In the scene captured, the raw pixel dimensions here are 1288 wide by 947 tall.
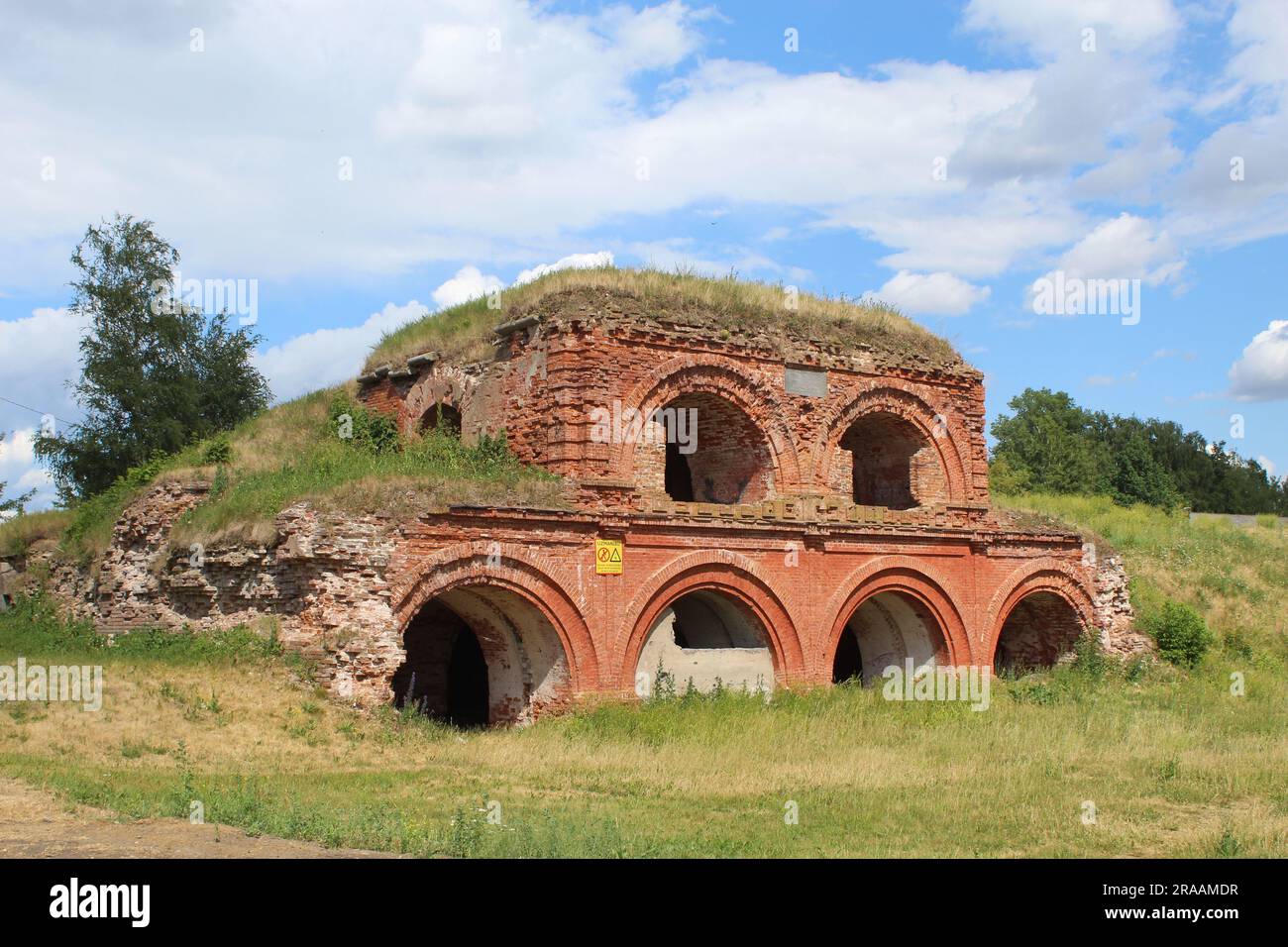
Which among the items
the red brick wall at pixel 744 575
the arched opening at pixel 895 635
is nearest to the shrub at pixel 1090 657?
the red brick wall at pixel 744 575

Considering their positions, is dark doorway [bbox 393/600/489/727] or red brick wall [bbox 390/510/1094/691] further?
dark doorway [bbox 393/600/489/727]

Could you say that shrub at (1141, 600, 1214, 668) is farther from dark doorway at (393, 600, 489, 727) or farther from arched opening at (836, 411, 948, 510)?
dark doorway at (393, 600, 489, 727)

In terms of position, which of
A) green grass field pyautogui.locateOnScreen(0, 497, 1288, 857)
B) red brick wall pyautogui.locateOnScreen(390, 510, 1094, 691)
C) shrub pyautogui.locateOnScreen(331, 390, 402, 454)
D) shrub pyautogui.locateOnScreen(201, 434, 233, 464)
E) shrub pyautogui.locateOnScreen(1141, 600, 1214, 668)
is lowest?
green grass field pyautogui.locateOnScreen(0, 497, 1288, 857)

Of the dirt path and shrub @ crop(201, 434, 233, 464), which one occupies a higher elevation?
shrub @ crop(201, 434, 233, 464)

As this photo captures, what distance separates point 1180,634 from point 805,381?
9.14 metres

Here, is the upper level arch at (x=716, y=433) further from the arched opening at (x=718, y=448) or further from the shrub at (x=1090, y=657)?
the shrub at (x=1090, y=657)

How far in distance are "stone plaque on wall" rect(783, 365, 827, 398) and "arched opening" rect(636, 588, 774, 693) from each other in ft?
11.9

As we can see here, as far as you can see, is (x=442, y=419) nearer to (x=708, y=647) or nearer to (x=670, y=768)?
(x=708, y=647)

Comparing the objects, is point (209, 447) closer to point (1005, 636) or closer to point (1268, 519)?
point (1005, 636)

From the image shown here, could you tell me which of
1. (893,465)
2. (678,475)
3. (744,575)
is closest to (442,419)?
(678,475)

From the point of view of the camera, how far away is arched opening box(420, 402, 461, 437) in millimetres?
19906

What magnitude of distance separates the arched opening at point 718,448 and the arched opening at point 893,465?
2232 millimetres

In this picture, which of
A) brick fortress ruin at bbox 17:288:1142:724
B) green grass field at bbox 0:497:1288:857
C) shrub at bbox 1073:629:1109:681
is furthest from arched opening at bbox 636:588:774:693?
shrub at bbox 1073:629:1109:681

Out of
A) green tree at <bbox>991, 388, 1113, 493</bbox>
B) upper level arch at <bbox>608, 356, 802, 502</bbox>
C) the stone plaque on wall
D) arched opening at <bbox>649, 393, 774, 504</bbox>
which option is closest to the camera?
upper level arch at <bbox>608, 356, 802, 502</bbox>
